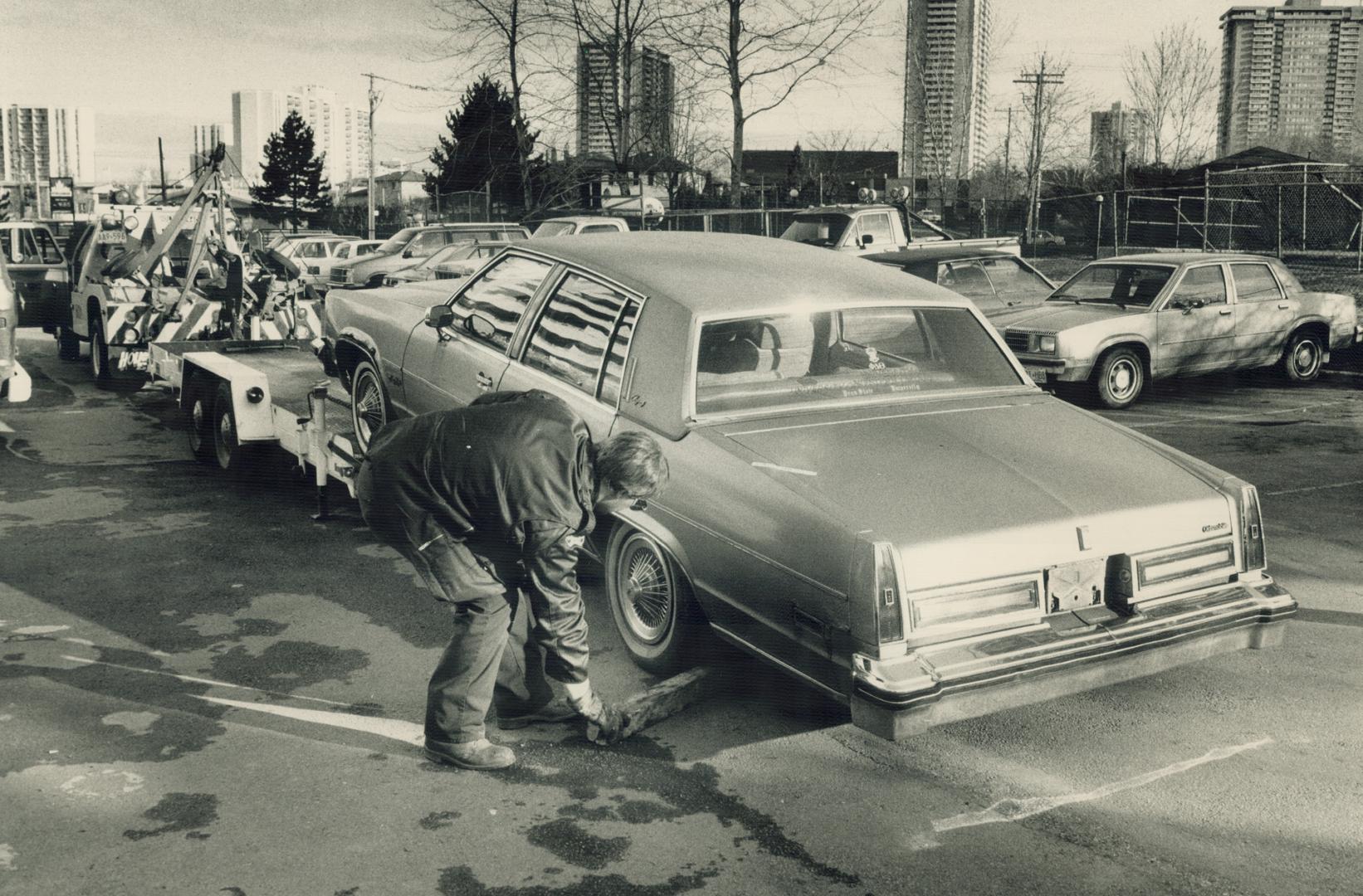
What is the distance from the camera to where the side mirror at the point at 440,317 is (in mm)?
6395

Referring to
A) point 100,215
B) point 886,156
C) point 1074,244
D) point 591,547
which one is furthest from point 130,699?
point 886,156

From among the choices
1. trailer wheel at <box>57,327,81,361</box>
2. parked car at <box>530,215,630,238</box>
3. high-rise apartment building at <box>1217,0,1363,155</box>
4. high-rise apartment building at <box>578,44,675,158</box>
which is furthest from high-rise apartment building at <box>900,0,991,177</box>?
high-rise apartment building at <box>1217,0,1363,155</box>

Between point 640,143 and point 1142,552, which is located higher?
point 640,143

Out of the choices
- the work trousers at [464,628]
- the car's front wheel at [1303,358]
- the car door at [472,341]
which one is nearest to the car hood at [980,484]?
the work trousers at [464,628]

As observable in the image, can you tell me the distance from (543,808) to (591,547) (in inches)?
62.2

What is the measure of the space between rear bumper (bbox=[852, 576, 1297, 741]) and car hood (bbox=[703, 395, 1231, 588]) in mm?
240

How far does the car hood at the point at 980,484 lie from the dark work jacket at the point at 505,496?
0.79m

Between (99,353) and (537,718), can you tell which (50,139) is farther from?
(537,718)

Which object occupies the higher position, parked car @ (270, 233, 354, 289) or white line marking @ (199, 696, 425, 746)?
parked car @ (270, 233, 354, 289)

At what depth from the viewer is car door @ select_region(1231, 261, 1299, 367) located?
12.9 metres

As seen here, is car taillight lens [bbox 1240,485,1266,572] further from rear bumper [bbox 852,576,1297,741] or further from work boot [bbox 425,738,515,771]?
work boot [bbox 425,738,515,771]

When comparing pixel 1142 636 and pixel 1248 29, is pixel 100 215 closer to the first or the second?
pixel 1142 636

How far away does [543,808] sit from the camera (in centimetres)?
399

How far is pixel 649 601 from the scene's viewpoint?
5.05m
